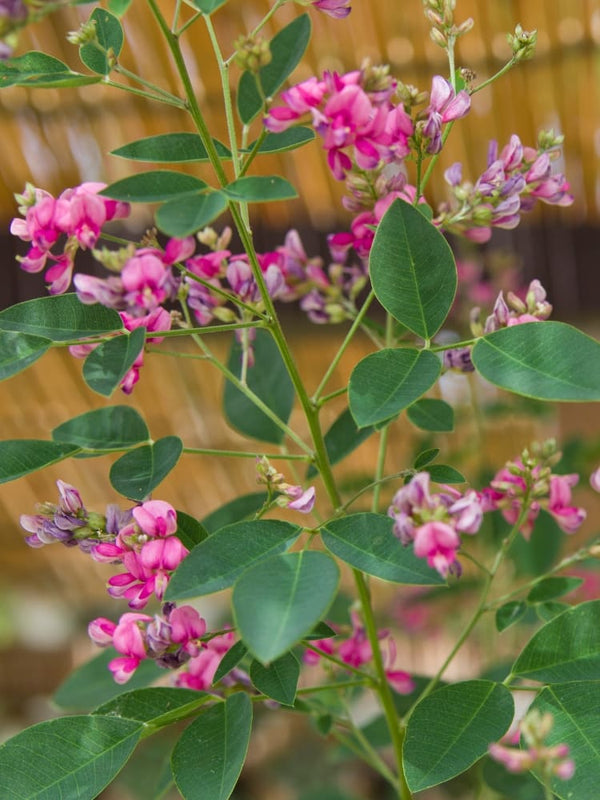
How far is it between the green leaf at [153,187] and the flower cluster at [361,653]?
421mm

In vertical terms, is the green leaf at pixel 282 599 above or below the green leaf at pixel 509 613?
above

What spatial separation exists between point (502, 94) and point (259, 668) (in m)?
1.39

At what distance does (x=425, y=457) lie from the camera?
696 mm

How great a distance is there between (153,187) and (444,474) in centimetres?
27

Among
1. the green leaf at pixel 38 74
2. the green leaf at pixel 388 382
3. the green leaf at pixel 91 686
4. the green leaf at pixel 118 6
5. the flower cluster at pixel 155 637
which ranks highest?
the green leaf at pixel 118 6

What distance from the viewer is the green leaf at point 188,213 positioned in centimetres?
57

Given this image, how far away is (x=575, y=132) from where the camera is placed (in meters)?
1.87

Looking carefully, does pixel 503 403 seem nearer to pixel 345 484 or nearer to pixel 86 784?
pixel 345 484

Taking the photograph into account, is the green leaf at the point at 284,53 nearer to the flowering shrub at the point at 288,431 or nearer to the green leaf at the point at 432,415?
the flowering shrub at the point at 288,431

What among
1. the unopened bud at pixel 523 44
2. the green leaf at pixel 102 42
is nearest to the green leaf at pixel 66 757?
the green leaf at pixel 102 42

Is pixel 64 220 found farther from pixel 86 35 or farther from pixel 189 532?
pixel 189 532

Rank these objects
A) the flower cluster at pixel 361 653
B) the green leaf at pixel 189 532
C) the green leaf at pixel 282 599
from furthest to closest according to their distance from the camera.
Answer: the flower cluster at pixel 361 653 → the green leaf at pixel 189 532 → the green leaf at pixel 282 599

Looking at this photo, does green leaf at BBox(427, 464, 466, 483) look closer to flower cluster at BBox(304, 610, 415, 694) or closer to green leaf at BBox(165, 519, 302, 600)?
green leaf at BBox(165, 519, 302, 600)

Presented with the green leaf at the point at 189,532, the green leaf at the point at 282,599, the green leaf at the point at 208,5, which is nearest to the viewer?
the green leaf at the point at 282,599
